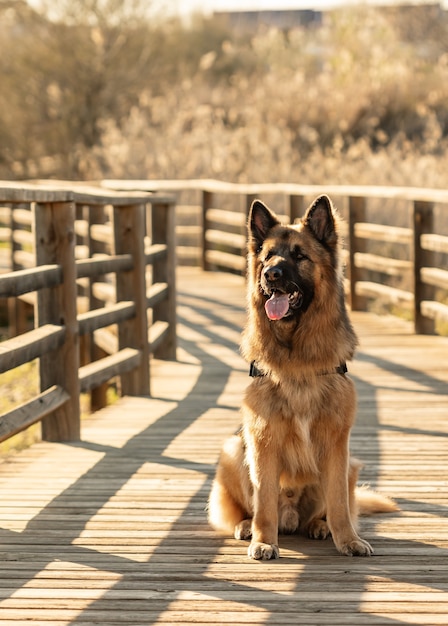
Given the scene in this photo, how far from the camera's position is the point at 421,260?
10.2m

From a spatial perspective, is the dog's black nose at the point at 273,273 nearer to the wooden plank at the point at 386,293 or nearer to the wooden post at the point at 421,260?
the wooden post at the point at 421,260

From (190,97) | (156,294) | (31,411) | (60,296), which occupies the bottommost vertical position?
(31,411)

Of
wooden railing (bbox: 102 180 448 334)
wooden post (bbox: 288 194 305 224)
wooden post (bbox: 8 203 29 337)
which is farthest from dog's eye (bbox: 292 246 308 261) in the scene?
wooden post (bbox: 8 203 29 337)

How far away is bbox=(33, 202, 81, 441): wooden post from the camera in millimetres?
5961

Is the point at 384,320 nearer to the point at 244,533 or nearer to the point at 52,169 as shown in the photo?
the point at 244,533

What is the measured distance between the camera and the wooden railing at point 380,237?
10094mm

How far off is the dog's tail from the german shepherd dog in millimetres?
309

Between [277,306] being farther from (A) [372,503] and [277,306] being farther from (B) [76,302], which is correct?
(B) [76,302]

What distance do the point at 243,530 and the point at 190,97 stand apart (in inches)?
785

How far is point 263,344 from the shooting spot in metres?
4.27

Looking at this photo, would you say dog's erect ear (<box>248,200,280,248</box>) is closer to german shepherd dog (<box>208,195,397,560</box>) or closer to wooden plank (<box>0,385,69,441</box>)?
german shepherd dog (<box>208,195,397,560</box>)

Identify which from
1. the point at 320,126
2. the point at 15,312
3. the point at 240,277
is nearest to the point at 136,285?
the point at 15,312

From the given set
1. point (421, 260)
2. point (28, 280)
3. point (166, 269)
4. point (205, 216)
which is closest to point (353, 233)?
point (421, 260)

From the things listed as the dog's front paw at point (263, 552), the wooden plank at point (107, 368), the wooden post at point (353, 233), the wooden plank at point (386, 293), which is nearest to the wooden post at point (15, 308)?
the wooden post at point (353, 233)
